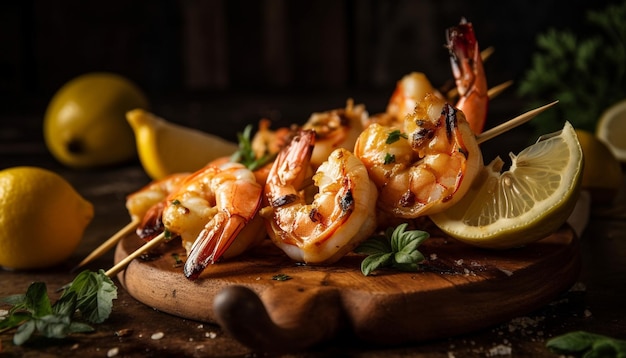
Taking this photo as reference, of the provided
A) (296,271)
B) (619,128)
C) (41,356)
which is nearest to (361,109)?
(296,271)

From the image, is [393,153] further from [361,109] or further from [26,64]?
[26,64]

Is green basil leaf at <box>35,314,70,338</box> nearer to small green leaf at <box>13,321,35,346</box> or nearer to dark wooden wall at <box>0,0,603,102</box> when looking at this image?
small green leaf at <box>13,321,35,346</box>

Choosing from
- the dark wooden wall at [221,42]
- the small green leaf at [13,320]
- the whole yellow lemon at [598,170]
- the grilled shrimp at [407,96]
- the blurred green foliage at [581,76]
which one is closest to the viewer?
the small green leaf at [13,320]

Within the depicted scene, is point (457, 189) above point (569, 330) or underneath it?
above

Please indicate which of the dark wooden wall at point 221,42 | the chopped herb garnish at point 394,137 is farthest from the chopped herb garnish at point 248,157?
the dark wooden wall at point 221,42

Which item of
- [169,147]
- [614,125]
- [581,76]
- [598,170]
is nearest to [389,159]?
[598,170]

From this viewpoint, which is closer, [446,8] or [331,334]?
[331,334]

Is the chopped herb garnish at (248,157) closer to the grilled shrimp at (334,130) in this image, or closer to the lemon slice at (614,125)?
the grilled shrimp at (334,130)
